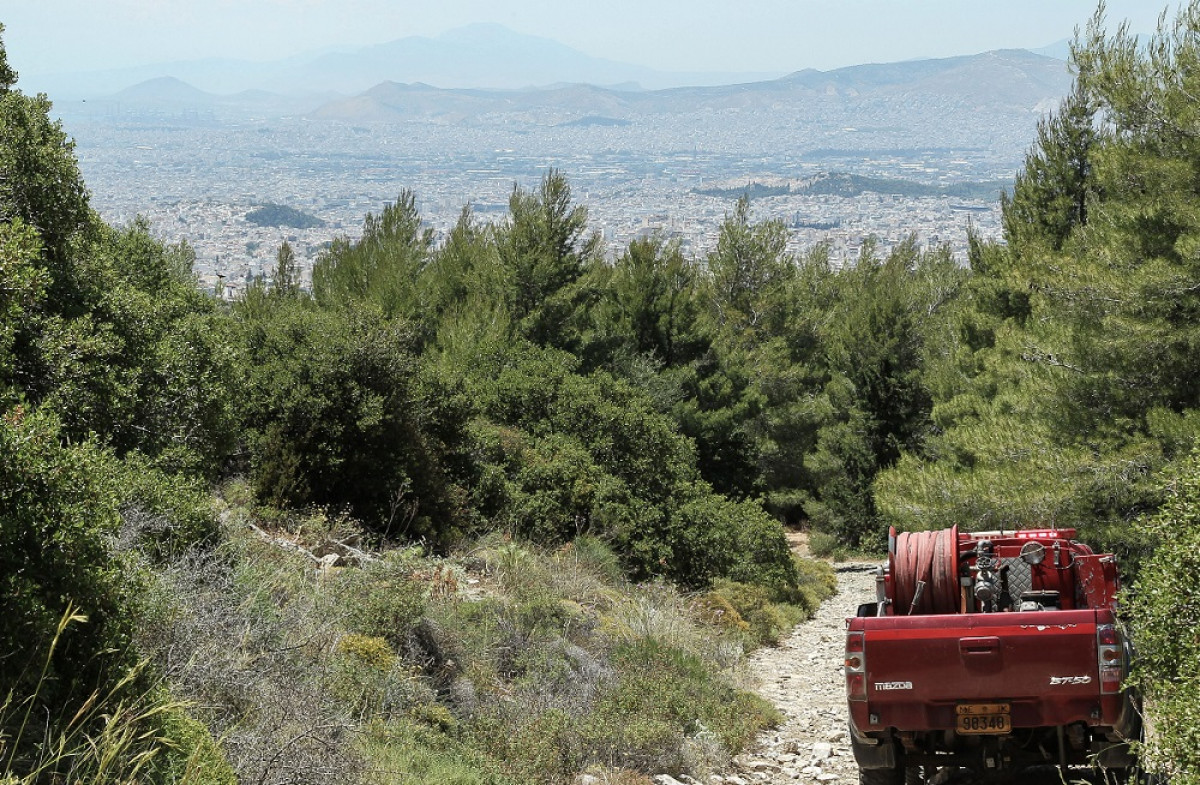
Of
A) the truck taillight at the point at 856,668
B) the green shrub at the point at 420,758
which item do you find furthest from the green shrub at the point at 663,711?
the truck taillight at the point at 856,668

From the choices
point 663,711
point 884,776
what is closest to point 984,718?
point 884,776

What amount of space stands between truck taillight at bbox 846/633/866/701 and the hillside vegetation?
1.62m

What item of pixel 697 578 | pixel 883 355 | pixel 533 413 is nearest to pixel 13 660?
pixel 697 578

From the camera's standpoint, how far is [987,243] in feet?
101

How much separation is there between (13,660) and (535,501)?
45.0ft

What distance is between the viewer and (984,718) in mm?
7133

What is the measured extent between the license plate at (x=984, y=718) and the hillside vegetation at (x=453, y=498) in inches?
35.2

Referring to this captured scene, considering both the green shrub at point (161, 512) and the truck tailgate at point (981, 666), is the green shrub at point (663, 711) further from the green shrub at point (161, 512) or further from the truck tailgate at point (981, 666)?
the green shrub at point (161, 512)

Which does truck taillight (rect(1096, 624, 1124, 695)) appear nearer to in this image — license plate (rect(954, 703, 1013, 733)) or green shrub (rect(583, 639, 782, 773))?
license plate (rect(954, 703, 1013, 733))

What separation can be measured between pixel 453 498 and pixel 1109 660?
39.5ft

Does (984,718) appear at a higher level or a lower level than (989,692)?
lower

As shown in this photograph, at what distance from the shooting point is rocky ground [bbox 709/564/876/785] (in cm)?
910

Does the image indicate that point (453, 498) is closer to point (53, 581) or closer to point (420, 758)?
point (420, 758)

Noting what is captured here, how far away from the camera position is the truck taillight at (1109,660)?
22.6 feet
